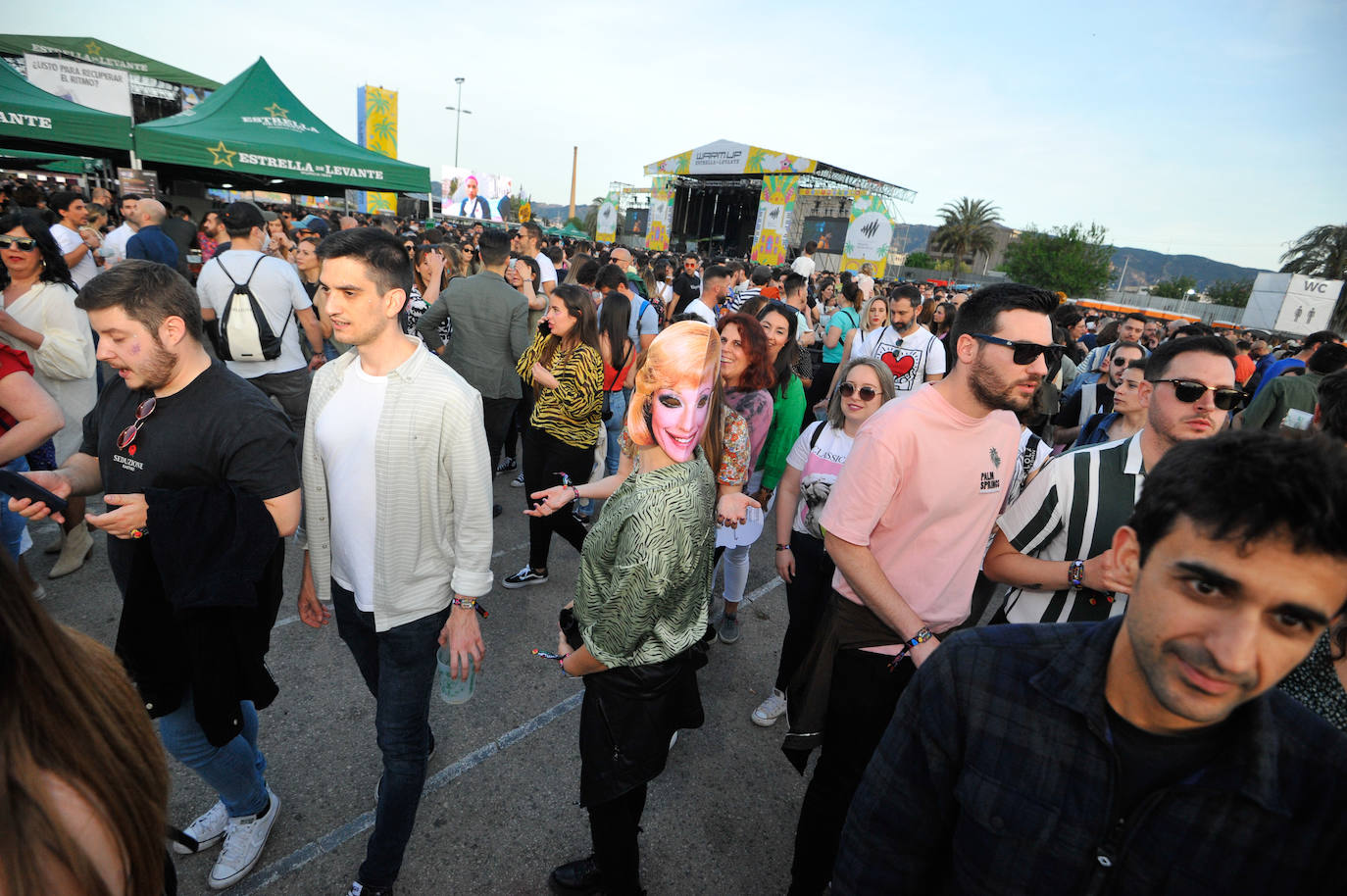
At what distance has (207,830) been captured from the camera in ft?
7.83

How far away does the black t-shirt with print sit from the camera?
1.93 meters

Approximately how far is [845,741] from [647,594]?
105 centimetres

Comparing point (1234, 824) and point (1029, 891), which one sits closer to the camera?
point (1234, 824)

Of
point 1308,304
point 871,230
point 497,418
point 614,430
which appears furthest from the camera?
point 871,230

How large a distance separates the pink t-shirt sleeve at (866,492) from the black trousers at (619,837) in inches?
43.5

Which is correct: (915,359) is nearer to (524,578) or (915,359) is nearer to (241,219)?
(524,578)

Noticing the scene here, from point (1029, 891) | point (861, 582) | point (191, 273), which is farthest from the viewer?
point (191, 273)

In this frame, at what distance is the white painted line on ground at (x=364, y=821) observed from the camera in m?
2.29

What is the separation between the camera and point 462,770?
9.38ft

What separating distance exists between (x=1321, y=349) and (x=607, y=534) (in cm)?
604

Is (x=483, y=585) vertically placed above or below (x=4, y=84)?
below

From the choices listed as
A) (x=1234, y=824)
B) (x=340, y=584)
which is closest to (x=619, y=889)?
(x=340, y=584)

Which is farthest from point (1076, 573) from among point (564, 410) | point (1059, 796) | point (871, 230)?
point (871, 230)

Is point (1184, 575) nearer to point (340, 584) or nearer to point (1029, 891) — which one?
point (1029, 891)
